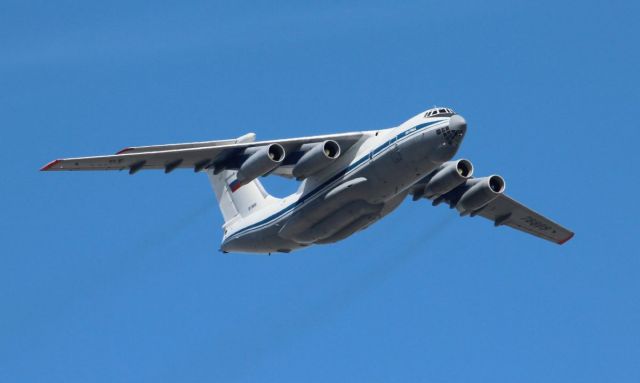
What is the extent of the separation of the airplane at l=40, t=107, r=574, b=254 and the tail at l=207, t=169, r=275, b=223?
1051 mm

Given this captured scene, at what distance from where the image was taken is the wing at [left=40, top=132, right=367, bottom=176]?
84.5 feet

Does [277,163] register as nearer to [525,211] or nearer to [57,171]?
[57,171]

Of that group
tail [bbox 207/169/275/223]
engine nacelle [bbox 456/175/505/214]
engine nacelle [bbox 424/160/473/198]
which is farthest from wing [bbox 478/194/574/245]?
tail [bbox 207/169/275/223]

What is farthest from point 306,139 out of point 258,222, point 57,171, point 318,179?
point 57,171

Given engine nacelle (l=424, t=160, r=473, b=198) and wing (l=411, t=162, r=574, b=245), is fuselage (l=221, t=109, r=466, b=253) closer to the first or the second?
engine nacelle (l=424, t=160, r=473, b=198)

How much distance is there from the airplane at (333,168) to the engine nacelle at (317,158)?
19 mm

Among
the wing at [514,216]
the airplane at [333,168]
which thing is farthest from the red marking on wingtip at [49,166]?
the wing at [514,216]

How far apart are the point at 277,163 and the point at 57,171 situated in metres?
4.05

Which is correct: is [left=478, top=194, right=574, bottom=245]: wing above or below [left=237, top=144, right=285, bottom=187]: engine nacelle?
above

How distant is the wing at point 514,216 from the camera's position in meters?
28.8

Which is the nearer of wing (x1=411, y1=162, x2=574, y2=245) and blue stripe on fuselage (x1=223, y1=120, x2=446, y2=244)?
blue stripe on fuselage (x1=223, y1=120, x2=446, y2=244)

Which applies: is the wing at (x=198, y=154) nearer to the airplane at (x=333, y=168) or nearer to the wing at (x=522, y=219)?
the airplane at (x=333, y=168)

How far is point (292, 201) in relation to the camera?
1062 inches

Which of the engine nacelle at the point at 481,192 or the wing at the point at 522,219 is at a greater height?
the wing at the point at 522,219
